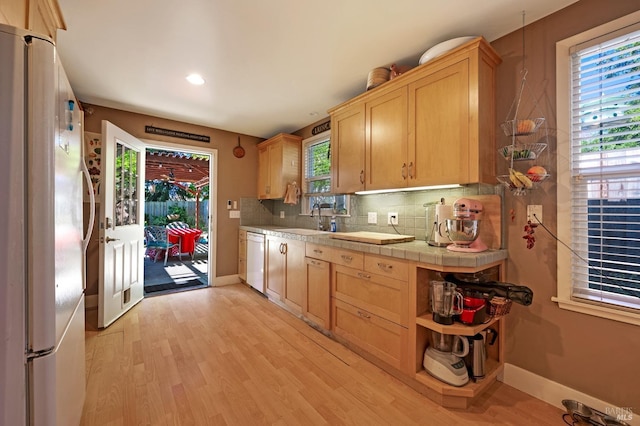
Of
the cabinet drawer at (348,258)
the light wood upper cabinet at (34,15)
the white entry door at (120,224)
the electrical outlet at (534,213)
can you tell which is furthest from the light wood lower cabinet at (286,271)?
the light wood upper cabinet at (34,15)

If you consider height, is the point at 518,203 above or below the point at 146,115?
below

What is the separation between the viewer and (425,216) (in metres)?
2.31

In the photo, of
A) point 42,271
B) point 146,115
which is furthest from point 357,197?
point 146,115

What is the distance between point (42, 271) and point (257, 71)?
2.18 m

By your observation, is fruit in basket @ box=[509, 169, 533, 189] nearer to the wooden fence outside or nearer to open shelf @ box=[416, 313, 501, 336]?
open shelf @ box=[416, 313, 501, 336]

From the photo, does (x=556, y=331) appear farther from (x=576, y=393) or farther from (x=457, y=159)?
(x=457, y=159)

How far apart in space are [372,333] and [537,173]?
5.07 feet

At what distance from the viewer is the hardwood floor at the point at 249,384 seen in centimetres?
152

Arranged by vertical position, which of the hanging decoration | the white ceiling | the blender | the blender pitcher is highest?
the white ceiling

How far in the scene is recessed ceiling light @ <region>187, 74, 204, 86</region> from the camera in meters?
2.49

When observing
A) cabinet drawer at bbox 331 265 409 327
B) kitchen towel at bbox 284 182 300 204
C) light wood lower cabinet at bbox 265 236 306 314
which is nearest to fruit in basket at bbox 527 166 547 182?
cabinet drawer at bbox 331 265 409 327

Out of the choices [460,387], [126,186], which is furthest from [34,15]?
[460,387]

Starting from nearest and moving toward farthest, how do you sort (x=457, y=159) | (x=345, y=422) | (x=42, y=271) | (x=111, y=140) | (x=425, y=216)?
(x=42, y=271)
(x=345, y=422)
(x=457, y=159)
(x=425, y=216)
(x=111, y=140)

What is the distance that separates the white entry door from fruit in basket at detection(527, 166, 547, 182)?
3.63m
